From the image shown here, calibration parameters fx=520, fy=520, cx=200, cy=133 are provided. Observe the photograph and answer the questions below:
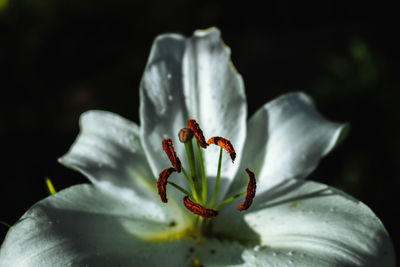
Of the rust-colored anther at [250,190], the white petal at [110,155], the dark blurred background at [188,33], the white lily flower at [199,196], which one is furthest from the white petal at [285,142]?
the dark blurred background at [188,33]

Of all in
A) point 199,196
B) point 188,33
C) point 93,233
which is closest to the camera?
point 93,233

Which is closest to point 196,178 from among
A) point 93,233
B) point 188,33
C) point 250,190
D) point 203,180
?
point 203,180

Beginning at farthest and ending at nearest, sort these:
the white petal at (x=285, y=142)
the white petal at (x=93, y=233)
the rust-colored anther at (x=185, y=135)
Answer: the white petal at (x=285, y=142) < the rust-colored anther at (x=185, y=135) < the white petal at (x=93, y=233)

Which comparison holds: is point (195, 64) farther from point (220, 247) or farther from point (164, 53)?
point (220, 247)

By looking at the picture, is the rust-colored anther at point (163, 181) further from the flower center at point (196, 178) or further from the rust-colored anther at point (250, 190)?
the rust-colored anther at point (250, 190)

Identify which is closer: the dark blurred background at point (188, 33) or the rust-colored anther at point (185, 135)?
the rust-colored anther at point (185, 135)

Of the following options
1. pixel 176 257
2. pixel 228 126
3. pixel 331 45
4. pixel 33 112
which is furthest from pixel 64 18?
pixel 176 257

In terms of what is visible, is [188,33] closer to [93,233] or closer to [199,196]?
[199,196]

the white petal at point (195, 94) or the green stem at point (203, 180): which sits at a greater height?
the white petal at point (195, 94)
